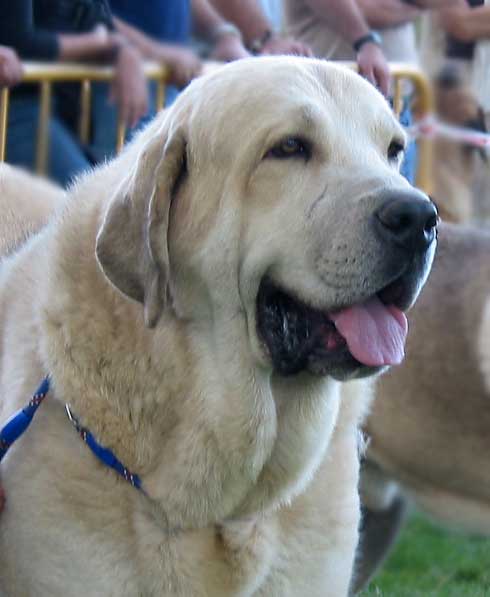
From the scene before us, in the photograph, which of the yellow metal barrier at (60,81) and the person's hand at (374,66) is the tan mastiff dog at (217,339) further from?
the person's hand at (374,66)

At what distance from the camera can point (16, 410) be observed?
3287mm

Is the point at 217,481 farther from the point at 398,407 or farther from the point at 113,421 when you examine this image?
the point at 398,407

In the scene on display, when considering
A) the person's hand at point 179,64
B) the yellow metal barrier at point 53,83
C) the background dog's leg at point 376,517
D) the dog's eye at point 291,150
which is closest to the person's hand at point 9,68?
the yellow metal barrier at point 53,83

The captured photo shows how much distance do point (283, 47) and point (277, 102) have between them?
3.00 m

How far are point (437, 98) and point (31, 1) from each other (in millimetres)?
2848

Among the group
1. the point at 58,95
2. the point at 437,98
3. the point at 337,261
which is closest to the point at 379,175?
the point at 337,261

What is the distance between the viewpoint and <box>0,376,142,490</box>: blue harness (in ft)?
10.4

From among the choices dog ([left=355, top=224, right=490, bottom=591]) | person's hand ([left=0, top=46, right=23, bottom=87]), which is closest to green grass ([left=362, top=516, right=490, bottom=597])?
dog ([left=355, top=224, right=490, bottom=591])

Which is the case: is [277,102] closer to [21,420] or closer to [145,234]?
[145,234]

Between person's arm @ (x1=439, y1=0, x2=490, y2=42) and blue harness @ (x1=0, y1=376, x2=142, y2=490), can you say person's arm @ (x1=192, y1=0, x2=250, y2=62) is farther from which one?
blue harness @ (x1=0, y1=376, x2=142, y2=490)

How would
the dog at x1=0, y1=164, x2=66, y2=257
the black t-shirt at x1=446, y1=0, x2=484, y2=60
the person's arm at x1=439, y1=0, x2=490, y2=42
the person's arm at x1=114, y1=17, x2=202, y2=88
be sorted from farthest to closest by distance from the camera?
the black t-shirt at x1=446, y1=0, x2=484, y2=60 → the person's arm at x1=439, y1=0, x2=490, y2=42 → the person's arm at x1=114, y1=17, x2=202, y2=88 → the dog at x1=0, y1=164, x2=66, y2=257

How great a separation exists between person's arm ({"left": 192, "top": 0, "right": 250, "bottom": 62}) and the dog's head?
2.80 m

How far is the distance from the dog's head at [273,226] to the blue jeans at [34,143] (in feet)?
7.34

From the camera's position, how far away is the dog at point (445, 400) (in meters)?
5.33
